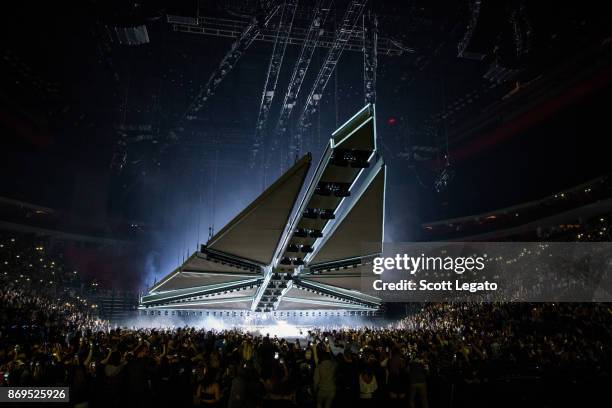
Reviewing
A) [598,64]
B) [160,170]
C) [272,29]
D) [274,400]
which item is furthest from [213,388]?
[160,170]

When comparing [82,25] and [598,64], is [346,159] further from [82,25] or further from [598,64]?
[598,64]

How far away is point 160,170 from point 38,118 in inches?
409

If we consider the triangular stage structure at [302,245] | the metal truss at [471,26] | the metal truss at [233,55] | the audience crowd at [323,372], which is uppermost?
the metal truss at [233,55]

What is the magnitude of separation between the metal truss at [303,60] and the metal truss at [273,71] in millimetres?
924

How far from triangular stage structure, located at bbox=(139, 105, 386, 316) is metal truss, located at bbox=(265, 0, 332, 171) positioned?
8019 mm

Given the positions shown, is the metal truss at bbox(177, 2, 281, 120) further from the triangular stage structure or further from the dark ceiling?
the triangular stage structure

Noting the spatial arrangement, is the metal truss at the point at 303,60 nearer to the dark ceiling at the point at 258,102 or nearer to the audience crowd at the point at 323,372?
the dark ceiling at the point at 258,102

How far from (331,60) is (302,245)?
36.0 feet

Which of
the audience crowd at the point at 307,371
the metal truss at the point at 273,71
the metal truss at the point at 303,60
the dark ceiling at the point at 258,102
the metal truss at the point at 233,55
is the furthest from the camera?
the dark ceiling at the point at 258,102

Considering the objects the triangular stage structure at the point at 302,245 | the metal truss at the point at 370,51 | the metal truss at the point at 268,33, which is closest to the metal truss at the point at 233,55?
the metal truss at the point at 268,33

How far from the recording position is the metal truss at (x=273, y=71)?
1792cm

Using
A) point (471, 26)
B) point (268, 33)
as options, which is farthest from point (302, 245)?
point (471, 26)

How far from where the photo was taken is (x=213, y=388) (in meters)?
6.52

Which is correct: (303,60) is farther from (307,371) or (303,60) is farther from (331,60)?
(307,371)
